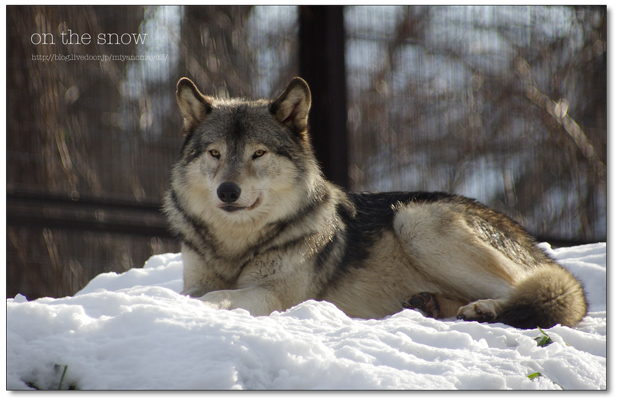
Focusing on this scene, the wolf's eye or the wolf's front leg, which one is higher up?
the wolf's eye

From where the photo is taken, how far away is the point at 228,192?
3297mm

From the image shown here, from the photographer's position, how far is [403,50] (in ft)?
18.8

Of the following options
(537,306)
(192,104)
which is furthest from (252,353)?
(192,104)

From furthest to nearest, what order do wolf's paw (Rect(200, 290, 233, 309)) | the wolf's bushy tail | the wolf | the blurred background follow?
the blurred background → the wolf → the wolf's bushy tail → wolf's paw (Rect(200, 290, 233, 309))

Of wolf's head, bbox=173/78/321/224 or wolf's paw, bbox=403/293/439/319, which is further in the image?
wolf's paw, bbox=403/293/439/319

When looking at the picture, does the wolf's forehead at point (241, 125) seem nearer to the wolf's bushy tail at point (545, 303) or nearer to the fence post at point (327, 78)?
the fence post at point (327, 78)

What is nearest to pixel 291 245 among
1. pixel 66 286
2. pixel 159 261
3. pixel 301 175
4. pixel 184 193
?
pixel 301 175

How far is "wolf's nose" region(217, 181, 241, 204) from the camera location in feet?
10.8

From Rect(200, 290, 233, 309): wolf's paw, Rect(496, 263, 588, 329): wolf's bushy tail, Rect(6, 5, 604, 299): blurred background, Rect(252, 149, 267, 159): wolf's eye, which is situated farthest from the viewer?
A: Rect(6, 5, 604, 299): blurred background

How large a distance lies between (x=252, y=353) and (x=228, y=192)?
135 centimetres

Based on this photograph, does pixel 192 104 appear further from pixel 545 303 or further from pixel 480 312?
pixel 545 303

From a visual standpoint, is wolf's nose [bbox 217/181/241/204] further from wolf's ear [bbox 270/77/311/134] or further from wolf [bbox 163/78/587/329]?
wolf's ear [bbox 270/77/311/134]

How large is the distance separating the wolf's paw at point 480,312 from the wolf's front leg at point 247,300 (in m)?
1.14

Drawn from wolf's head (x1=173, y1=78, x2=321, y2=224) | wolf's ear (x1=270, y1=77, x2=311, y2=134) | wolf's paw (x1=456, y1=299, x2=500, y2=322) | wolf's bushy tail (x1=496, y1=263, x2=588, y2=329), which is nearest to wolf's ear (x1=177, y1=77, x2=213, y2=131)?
wolf's head (x1=173, y1=78, x2=321, y2=224)
